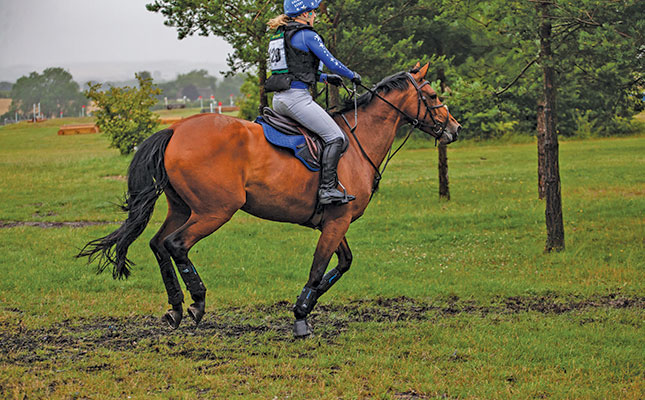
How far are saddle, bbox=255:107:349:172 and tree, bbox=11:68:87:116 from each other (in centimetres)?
13263

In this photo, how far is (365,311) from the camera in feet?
31.2

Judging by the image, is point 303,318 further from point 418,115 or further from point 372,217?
point 372,217

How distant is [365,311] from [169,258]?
3.13m

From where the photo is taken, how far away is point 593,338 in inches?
318

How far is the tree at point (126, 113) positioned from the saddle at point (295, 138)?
1144 inches

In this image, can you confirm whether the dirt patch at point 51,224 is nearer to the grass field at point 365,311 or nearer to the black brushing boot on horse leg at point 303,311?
the grass field at point 365,311

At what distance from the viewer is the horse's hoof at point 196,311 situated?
25.3ft

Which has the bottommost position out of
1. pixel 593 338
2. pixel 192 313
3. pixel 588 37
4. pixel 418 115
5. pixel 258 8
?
pixel 593 338

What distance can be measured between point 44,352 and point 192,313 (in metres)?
1.63

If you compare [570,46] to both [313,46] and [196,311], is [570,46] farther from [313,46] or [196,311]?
[196,311]

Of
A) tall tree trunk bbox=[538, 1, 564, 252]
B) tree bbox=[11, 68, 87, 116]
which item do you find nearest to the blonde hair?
tall tree trunk bbox=[538, 1, 564, 252]

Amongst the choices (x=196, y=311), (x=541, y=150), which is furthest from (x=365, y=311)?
(x=541, y=150)

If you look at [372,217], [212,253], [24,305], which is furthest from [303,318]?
[372,217]

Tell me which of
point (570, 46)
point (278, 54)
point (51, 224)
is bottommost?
point (51, 224)
